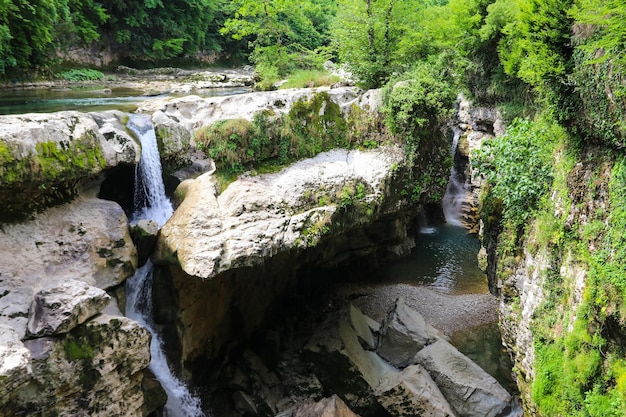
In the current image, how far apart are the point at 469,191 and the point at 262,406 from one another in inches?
610

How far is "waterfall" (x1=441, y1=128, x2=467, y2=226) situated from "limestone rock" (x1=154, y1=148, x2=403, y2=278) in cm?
1075

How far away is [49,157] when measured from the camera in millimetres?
8047

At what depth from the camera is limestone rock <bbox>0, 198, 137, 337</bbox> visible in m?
7.29

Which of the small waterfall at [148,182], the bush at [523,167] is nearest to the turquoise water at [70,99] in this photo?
the small waterfall at [148,182]

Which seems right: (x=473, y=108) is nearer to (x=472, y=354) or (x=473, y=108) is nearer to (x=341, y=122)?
(x=341, y=122)

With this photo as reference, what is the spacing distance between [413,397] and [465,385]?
1.43m

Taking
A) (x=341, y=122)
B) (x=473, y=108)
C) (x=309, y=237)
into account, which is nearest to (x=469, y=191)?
(x=473, y=108)

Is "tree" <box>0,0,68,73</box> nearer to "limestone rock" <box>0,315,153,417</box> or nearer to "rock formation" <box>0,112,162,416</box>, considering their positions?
"rock formation" <box>0,112,162,416</box>

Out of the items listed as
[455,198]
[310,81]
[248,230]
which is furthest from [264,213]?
[455,198]

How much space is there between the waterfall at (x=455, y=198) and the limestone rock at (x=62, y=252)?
16266 millimetres

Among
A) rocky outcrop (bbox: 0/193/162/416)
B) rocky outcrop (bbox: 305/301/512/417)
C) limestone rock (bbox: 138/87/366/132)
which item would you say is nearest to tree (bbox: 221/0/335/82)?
limestone rock (bbox: 138/87/366/132)

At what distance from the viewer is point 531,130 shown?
29.0 feet

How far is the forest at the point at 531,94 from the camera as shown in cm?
562

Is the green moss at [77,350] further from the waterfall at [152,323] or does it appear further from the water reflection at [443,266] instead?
the water reflection at [443,266]
